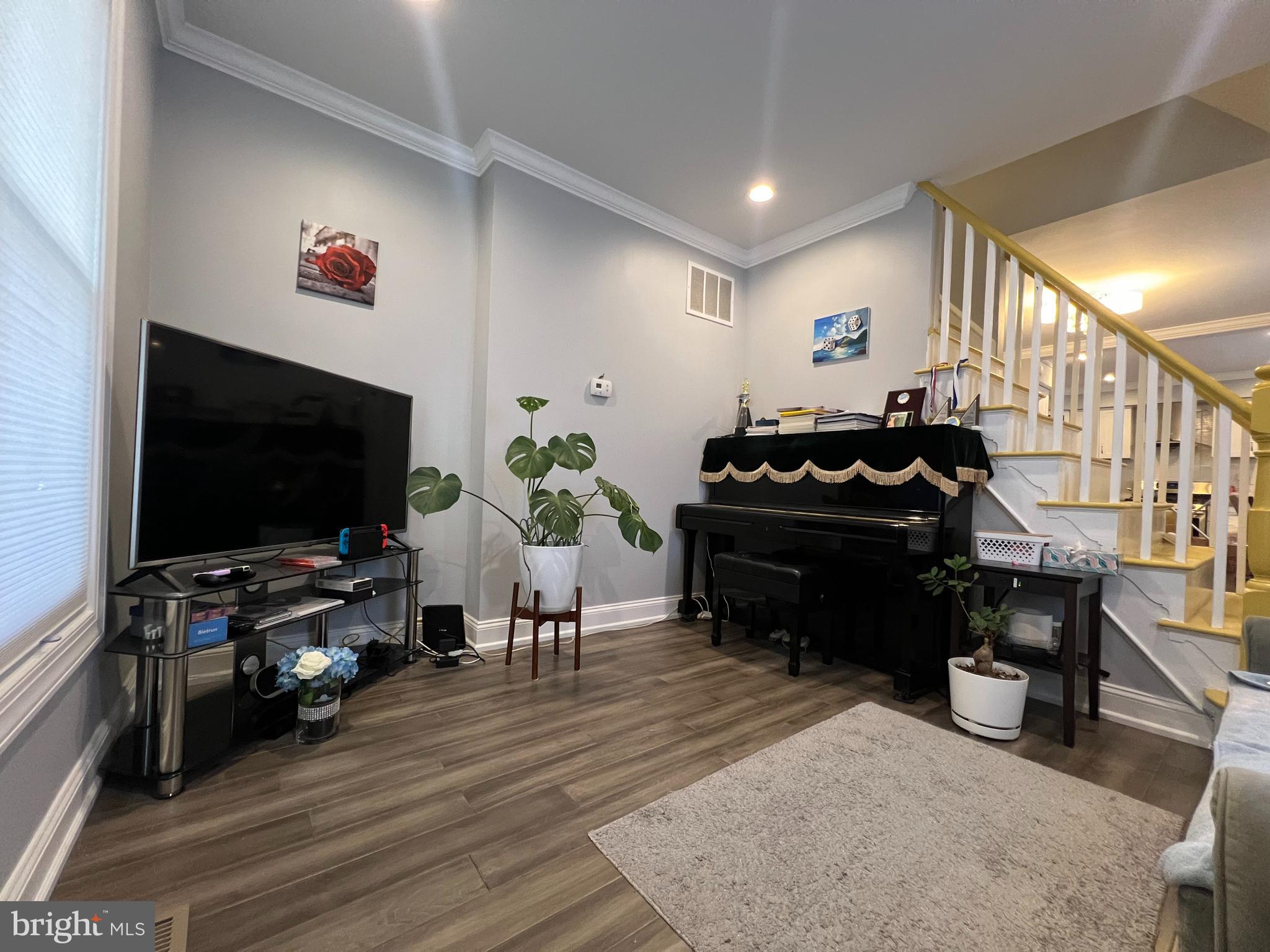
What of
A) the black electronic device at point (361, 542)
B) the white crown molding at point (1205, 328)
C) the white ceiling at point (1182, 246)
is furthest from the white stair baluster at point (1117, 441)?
the black electronic device at point (361, 542)

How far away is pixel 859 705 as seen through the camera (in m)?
2.25

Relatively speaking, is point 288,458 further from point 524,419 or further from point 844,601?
point 844,601

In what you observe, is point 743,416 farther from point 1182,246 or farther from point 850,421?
point 1182,246

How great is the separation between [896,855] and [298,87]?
371 centimetres

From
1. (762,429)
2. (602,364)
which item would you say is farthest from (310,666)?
(762,429)

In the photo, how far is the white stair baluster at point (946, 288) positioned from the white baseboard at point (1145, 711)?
5.74ft

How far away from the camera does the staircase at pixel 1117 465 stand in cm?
204

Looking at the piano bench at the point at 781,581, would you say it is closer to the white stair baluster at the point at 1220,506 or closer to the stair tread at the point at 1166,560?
the stair tread at the point at 1166,560

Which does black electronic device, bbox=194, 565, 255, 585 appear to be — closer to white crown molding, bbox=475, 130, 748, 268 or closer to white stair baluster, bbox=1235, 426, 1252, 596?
white crown molding, bbox=475, 130, 748, 268

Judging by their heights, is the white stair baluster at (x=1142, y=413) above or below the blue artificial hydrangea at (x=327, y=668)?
above

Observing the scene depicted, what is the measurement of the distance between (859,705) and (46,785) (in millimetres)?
2546

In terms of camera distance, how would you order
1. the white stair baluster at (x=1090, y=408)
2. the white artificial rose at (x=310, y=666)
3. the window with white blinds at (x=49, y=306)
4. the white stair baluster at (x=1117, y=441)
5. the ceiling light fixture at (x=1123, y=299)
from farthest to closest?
1. the ceiling light fixture at (x=1123, y=299)
2. the white stair baluster at (x=1090, y=408)
3. the white stair baluster at (x=1117, y=441)
4. the white artificial rose at (x=310, y=666)
5. the window with white blinds at (x=49, y=306)

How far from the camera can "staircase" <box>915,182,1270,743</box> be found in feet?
6.69

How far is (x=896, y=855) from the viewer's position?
132 centimetres
